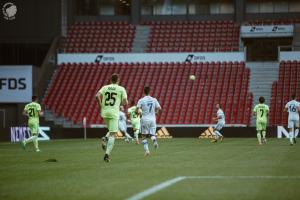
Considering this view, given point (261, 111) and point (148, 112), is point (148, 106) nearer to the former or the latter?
point (148, 112)

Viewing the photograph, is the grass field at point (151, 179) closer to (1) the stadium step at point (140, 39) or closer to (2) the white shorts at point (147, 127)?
(2) the white shorts at point (147, 127)

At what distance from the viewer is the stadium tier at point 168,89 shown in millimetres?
46625

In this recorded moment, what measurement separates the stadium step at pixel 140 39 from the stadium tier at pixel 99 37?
0.97 feet

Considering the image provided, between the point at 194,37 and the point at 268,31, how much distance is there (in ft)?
17.4

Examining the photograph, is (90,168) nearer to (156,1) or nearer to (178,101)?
(178,101)

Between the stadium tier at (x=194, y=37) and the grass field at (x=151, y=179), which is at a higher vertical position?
the stadium tier at (x=194, y=37)

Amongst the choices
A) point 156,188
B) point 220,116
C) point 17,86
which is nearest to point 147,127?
point 156,188

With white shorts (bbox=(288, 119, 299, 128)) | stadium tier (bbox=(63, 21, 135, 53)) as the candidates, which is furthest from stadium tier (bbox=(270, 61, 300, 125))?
white shorts (bbox=(288, 119, 299, 128))

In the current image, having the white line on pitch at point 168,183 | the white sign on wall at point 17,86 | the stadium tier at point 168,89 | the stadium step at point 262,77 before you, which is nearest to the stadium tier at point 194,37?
the stadium tier at point 168,89

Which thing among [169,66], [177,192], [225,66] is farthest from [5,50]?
[177,192]

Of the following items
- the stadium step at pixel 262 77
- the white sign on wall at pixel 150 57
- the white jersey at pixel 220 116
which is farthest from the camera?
the white sign on wall at pixel 150 57

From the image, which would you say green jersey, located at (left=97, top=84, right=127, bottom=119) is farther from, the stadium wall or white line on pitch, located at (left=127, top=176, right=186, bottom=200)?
the stadium wall

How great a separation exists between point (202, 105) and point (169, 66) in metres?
5.03

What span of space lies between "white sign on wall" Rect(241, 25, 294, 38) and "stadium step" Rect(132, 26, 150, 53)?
7102mm
